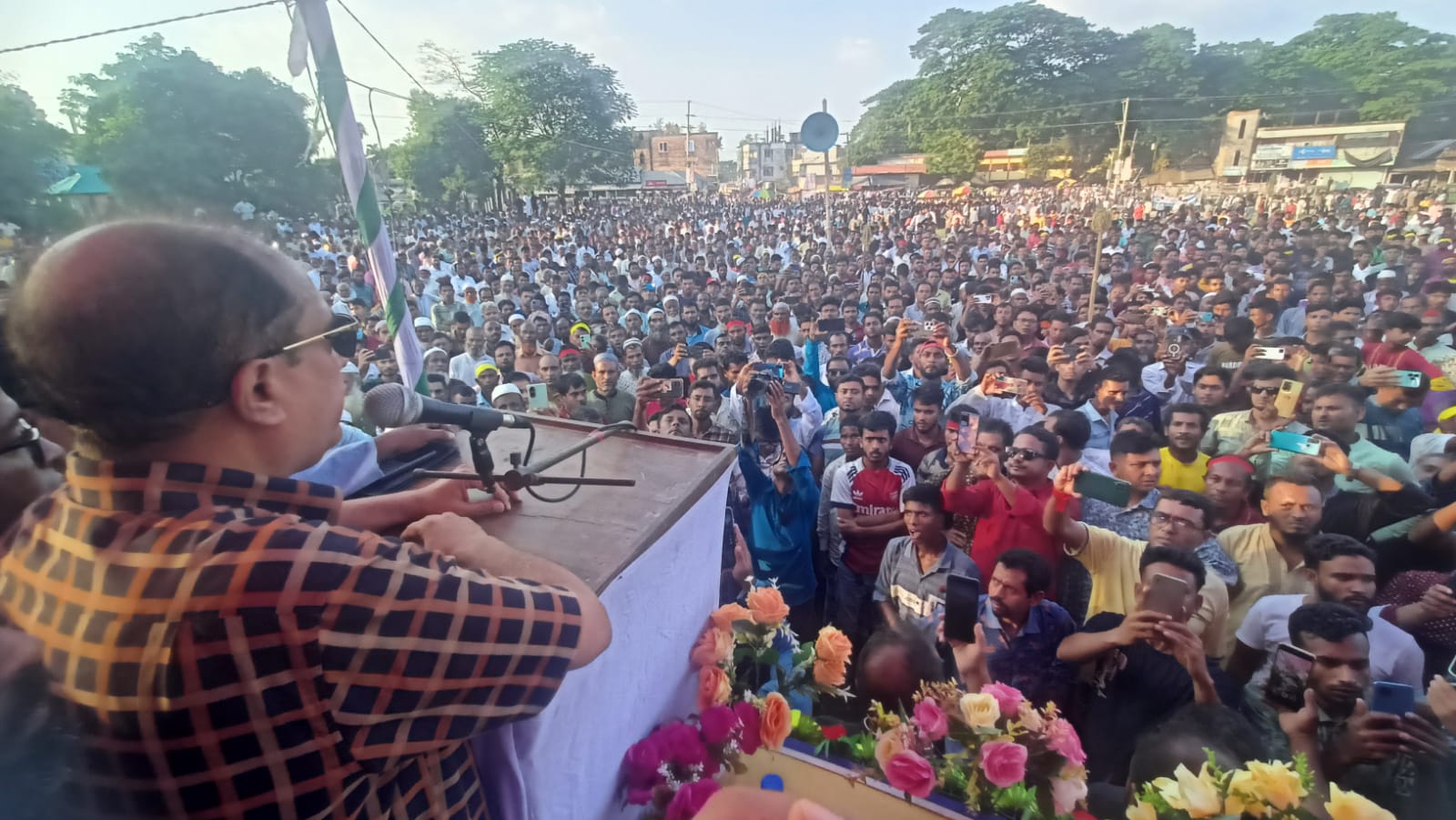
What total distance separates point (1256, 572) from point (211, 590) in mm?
3494

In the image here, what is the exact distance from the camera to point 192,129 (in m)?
7.09

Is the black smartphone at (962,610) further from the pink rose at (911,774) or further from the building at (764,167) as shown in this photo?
the building at (764,167)

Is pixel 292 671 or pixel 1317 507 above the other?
pixel 292 671

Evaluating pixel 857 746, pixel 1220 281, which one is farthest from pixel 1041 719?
pixel 1220 281

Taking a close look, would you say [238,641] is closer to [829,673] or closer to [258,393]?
[258,393]

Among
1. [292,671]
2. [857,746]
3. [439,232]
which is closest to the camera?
[292,671]

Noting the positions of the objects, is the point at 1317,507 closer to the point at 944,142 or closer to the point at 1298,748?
the point at 1298,748

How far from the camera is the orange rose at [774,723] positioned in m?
1.53

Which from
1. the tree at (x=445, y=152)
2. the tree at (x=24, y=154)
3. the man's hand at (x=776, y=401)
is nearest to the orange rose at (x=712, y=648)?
the man's hand at (x=776, y=401)

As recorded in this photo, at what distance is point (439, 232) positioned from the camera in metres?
15.0

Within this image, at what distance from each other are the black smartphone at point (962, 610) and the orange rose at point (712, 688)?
4.30 feet

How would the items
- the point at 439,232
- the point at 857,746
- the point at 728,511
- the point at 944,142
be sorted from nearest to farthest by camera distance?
1. the point at 857,746
2. the point at 728,511
3. the point at 944,142
4. the point at 439,232

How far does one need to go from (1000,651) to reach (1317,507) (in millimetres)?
1443

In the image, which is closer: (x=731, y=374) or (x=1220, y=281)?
(x=731, y=374)
